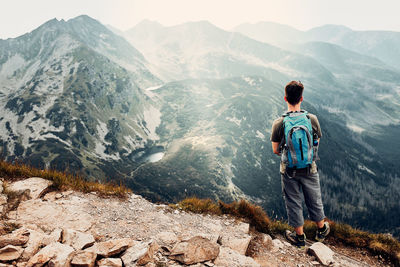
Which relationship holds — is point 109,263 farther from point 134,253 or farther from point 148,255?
point 148,255

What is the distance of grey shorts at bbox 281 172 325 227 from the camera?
244 inches

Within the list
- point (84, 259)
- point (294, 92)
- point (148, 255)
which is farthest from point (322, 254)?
point (84, 259)

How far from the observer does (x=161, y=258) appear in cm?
521

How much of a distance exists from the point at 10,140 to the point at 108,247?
248 metres

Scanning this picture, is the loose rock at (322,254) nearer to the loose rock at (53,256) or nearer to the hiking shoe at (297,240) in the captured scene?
the hiking shoe at (297,240)

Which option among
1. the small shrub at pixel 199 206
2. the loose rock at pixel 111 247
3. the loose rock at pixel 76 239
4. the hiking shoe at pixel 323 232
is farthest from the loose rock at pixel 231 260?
the loose rock at pixel 76 239


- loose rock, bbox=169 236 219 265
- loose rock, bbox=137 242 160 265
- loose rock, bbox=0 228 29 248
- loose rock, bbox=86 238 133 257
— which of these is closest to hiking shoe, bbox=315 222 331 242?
loose rock, bbox=169 236 219 265

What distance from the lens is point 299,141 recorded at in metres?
5.62

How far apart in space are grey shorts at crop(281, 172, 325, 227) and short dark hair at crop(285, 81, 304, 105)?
2146 millimetres

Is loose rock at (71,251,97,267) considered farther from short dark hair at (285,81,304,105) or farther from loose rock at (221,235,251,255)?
short dark hair at (285,81,304,105)

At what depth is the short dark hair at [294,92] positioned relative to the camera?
5.90 m

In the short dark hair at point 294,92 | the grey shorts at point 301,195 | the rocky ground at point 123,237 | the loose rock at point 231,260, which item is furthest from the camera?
the grey shorts at point 301,195

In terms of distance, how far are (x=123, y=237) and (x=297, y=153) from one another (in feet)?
17.7

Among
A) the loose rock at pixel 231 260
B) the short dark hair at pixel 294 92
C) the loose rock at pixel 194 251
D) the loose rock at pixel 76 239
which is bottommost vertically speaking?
the loose rock at pixel 231 260
